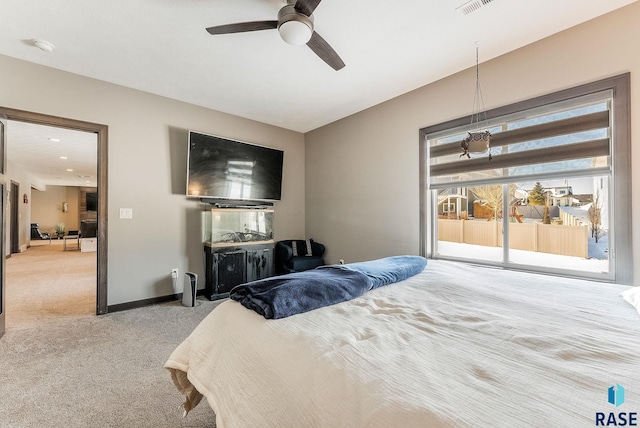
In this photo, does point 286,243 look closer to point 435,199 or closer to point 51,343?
point 435,199

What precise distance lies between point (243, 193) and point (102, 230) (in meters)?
1.83

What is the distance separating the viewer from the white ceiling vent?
2.02m

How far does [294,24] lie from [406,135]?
214 centimetres

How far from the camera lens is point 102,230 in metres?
3.16

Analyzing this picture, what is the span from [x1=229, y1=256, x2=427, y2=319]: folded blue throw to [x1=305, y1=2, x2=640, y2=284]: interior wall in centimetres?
197

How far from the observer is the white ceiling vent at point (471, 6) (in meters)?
2.02


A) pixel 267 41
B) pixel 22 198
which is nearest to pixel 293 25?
pixel 267 41

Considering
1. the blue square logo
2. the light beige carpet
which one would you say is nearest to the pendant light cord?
the blue square logo

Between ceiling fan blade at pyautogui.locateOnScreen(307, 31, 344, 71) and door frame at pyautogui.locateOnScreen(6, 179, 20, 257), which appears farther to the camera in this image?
door frame at pyautogui.locateOnScreen(6, 179, 20, 257)

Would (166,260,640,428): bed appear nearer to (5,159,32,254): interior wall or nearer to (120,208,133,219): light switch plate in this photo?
(120,208,133,219): light switch plate

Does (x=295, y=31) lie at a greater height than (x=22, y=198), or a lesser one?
greater

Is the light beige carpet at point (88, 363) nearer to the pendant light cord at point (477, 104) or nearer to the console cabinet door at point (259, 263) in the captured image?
the console cabinet door at point (259, 263)

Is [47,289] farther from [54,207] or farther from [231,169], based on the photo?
[54,207]

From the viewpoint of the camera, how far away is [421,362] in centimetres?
82
